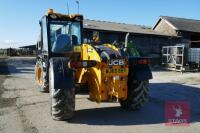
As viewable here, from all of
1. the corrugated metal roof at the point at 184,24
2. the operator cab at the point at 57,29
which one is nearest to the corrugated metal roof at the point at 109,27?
the corrugated metal roof at the point at 184,24

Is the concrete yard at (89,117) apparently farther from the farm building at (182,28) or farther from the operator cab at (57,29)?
the farm building at (182,28)

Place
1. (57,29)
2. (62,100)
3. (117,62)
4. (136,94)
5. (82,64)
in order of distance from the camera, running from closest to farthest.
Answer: (62,100)
(82,64)
(117,62)
(136,94)
(57,29)

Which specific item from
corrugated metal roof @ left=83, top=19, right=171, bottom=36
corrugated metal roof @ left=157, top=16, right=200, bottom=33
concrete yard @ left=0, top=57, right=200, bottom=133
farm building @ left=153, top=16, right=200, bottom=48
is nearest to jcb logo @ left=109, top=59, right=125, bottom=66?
concrete yard @ left=0, top=57, right=200, bottom=133

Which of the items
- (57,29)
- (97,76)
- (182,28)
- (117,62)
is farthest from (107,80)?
(182,28)

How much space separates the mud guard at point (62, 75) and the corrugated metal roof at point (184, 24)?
27.4 metres

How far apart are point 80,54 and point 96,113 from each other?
63.2 inches

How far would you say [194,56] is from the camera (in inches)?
857

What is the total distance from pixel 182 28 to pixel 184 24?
2.36 metres

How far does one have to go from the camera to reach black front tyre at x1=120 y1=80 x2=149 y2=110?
8164 millimetres

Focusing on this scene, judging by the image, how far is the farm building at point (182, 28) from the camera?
109 ft

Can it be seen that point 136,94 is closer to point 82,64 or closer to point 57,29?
point 82,64

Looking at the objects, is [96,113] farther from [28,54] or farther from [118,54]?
[28,54]

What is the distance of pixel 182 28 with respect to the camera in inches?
1330

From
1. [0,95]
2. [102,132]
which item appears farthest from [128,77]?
[0,95]
